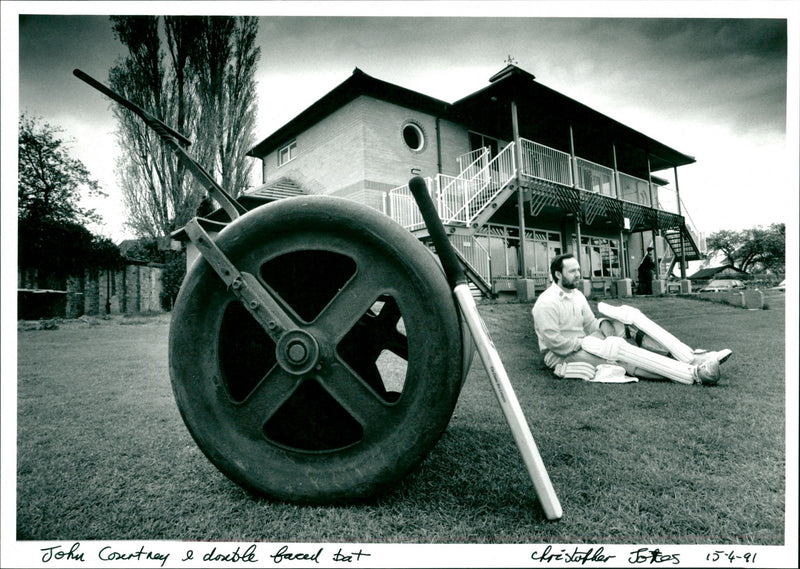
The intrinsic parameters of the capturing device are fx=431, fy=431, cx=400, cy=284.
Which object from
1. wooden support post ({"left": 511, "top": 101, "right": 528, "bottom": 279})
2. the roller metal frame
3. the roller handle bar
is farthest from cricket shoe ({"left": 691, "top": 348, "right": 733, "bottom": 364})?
wooden support post ({"left": 511, "top": 101, "right": 528, "bottom": 279})

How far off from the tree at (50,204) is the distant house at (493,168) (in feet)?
19.5

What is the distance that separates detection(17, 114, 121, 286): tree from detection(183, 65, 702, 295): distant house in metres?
5.94

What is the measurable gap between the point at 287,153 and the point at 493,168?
18.5 ft

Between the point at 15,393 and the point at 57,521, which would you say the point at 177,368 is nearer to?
the point at 57,521

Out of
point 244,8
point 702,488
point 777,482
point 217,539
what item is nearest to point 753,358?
point 777,482

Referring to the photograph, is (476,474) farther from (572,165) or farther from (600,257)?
(600,257)

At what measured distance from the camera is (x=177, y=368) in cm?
153

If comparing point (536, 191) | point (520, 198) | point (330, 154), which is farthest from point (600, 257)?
point (330, 154)

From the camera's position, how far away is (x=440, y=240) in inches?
62.9

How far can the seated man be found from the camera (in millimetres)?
3406

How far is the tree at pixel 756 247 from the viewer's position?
2.33 metres

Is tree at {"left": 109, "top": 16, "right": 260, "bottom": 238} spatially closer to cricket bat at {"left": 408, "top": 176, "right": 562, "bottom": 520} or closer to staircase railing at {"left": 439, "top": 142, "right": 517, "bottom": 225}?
cricket bat at {"left": 408, "top": 176, "right": 562, "bottom": 520}

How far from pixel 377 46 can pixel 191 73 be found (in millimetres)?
1993

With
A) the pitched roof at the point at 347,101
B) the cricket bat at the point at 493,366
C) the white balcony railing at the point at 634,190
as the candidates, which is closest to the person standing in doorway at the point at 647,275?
the white balcony railing at the point at 634,190
